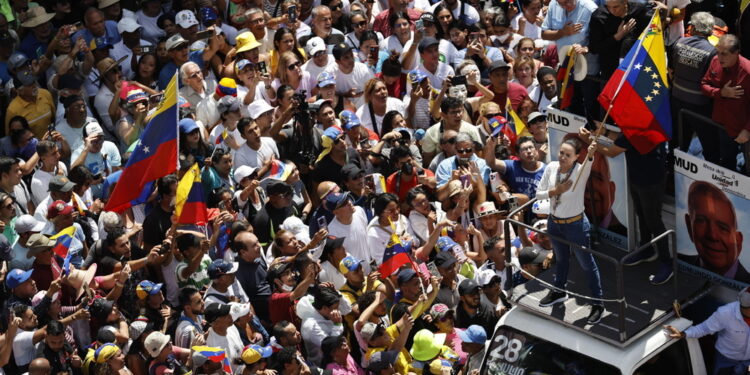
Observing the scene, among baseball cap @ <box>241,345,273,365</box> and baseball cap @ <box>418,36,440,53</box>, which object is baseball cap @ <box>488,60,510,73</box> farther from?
baseball cap @ <box>241,345,273,365</box>

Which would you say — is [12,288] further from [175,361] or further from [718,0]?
[718,0]

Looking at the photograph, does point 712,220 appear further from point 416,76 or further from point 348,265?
point 416,76

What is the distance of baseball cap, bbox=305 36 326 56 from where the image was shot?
752 inches

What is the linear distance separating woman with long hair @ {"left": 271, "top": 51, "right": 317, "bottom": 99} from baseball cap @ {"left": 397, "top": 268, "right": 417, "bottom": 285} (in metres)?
4.14

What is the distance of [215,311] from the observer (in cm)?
1434

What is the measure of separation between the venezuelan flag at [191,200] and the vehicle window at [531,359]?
3.64 metres

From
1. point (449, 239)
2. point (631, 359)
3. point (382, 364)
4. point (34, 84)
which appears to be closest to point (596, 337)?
point (631, 359)

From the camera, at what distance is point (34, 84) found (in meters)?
17.5

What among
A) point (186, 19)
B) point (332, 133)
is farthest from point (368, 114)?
point (186, 19)

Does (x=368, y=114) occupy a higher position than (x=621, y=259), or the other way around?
(x=621, y=259)

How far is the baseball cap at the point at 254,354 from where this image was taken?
13.9 meters

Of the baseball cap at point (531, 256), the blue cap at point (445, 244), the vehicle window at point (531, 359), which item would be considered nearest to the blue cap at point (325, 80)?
the blue cap at point (445, 244)

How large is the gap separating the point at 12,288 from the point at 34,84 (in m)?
3.83

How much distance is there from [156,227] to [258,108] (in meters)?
2.65
